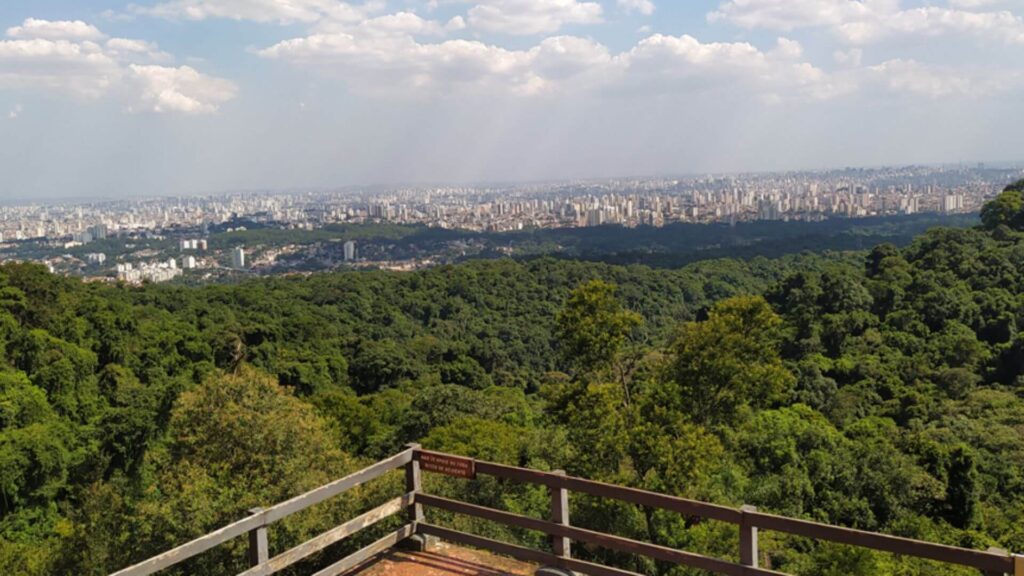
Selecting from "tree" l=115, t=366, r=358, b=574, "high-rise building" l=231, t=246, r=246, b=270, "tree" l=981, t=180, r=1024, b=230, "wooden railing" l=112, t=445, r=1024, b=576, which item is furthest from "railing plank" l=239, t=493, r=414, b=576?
"high-rise building" l=231, t=246, r=246, b=270

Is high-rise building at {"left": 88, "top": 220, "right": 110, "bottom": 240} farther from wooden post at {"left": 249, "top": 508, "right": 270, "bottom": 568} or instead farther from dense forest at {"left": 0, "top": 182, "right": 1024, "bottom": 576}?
wooden post at {"left": 249, "top": 508, "right": 270, "bottom": 568}

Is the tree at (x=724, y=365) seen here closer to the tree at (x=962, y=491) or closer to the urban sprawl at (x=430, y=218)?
the tree at (x=962, y=491)

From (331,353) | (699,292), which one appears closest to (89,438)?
(331,353)

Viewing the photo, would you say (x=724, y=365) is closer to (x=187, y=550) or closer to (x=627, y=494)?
(x=627, y=494)

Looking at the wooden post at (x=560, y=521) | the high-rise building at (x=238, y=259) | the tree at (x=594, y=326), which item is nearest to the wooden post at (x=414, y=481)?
the wooden post at (x=560, y=521)

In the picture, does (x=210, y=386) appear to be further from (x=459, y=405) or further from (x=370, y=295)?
(x=370, y=295)

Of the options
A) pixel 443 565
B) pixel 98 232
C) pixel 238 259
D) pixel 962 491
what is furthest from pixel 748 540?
pixel 98 232
